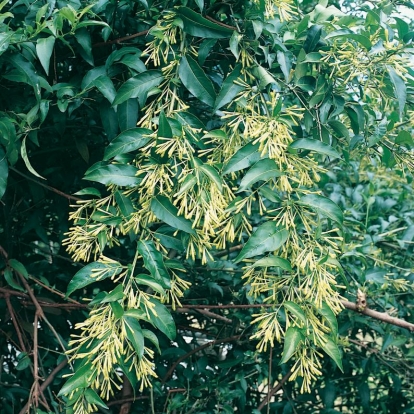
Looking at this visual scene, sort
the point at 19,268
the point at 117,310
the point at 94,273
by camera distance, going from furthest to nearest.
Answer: the point at 19,268 → the point at 94,273 → the point at 117,310

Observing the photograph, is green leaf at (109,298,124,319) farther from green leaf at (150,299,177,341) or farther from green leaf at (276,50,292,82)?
green leaf at (276,50,292,82)

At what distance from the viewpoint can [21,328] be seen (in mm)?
1740

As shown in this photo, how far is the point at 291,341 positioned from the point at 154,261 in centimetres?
30

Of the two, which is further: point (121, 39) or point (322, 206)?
point (121, 39)

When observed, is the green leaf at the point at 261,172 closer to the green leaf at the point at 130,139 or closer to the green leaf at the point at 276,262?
the green leaf at the point at 276,262

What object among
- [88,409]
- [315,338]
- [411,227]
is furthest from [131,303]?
[411,227]

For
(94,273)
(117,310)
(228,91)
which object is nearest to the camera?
(117,310)

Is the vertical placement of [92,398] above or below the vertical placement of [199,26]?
below

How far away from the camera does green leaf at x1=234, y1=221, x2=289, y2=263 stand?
1098mm

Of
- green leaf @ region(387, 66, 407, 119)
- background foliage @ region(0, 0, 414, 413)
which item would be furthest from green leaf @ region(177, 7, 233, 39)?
green leaf @ region(387, 66, 407, 119)

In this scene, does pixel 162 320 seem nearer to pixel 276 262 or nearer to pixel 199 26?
pixel 276 262

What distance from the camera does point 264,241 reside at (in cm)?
111

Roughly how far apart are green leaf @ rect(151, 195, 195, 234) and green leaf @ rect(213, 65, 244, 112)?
238 mm

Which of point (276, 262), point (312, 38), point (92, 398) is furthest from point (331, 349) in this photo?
point (312, 38)
